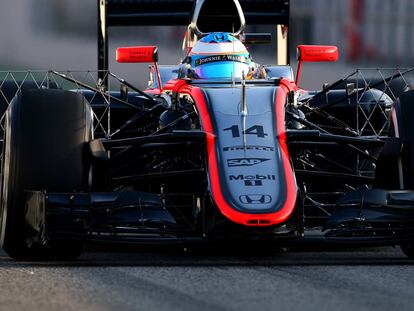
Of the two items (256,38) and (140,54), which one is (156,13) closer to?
(256,38)

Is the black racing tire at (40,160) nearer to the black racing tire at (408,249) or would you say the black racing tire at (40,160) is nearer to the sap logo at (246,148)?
the sap logo at (246,148)

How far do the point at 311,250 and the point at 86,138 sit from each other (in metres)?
1.71

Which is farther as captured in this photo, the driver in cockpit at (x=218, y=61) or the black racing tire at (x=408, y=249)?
the driver in cockpit at (x=218, y=61)

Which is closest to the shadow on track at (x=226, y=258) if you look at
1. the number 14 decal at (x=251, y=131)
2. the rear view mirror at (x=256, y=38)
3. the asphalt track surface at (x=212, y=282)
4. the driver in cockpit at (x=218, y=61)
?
the asphalt track surface at (x=212, y=282)

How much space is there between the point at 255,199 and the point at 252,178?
21 centimetres

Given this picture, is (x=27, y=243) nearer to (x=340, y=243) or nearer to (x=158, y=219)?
(x=158, y=219)

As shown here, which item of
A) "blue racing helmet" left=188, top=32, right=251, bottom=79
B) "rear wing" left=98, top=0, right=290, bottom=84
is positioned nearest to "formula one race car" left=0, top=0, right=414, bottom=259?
"blue racing helmet" left=188, top=32, right=251, bottom=79

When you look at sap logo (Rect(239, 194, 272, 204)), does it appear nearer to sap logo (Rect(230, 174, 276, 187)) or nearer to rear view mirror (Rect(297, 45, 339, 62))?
sap logo (Rect(230, 174, 276, 187))

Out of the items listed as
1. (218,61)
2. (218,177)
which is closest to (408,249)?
(218,177)

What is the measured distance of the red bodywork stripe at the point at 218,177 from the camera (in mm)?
7438

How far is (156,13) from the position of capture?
1331 cm

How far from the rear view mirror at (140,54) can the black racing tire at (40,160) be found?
9.37 ft

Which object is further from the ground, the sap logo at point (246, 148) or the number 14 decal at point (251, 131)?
the number 14 decal at point (251, 131)

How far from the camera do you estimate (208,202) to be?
25.2 ft
